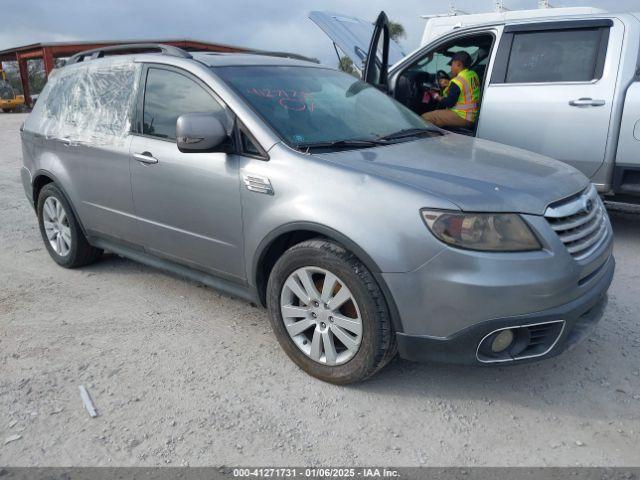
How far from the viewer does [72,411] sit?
2836mm

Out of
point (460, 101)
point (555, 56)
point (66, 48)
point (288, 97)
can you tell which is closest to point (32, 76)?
point (66, 48)

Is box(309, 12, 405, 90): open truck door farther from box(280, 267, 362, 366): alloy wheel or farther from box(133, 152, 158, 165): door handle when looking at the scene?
box(280, 267, 362, 366): alloy wheel

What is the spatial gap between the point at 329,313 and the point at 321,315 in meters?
0.06

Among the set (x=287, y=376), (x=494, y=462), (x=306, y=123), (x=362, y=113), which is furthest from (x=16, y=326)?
(x=494, y=462)

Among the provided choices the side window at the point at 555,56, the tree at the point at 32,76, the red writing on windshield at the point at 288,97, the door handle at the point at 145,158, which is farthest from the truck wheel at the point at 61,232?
the tree at the point at 32,76

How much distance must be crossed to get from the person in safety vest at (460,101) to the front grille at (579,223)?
9.45 feet

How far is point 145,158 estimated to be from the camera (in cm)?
371

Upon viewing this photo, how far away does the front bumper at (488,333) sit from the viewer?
2.57 meters

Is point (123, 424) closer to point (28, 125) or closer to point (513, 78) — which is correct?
point (28, 125)

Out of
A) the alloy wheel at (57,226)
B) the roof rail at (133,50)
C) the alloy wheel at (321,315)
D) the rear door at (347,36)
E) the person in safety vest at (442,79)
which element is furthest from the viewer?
the rear door at (347,36)

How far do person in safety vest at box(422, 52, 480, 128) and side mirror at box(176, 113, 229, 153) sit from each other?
326 cm

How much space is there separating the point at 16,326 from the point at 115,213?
0.96 meters

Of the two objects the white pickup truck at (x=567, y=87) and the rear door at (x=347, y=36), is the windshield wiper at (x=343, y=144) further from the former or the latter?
the rear door at (x=347, y=36)

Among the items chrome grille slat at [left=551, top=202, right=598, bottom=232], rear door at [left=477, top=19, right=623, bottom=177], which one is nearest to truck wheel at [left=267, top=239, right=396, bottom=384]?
chrome grille slat at [left=551, top=202, right=598, bottom=232]
